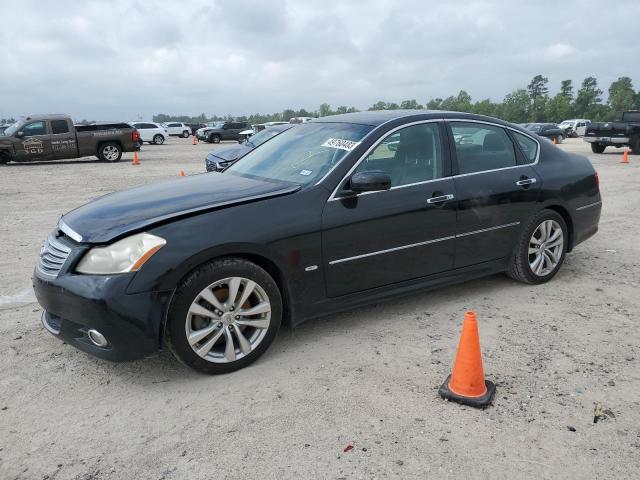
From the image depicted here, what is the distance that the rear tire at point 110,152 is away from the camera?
2059cm

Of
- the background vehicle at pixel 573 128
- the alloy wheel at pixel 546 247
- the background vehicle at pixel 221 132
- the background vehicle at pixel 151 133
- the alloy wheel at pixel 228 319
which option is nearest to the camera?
the alloy wheel at pixel 228 319

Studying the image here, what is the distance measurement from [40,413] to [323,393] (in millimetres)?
1630

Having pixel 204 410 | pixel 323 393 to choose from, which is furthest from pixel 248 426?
pixel 323 393

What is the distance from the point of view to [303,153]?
14.6 ft

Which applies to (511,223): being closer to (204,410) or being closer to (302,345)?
(302,345)

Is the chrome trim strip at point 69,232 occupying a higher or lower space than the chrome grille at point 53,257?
higher

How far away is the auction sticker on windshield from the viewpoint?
13.6 ft

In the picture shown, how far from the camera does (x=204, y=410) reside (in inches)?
124

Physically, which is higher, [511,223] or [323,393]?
[511,223]

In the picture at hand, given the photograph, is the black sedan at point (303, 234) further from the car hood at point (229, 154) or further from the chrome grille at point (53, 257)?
A: the car hood at point (229, 154)

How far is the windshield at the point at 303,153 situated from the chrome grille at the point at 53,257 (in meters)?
1.54

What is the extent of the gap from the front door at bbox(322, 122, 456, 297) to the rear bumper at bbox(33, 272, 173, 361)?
1.23 metres

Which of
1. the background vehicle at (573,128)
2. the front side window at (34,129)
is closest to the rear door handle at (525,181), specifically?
the front side window at (34,129)

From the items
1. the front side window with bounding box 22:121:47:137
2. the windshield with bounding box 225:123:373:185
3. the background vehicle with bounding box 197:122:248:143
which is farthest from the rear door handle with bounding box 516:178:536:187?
the background vehicle with bounding box 197:122:248:143
